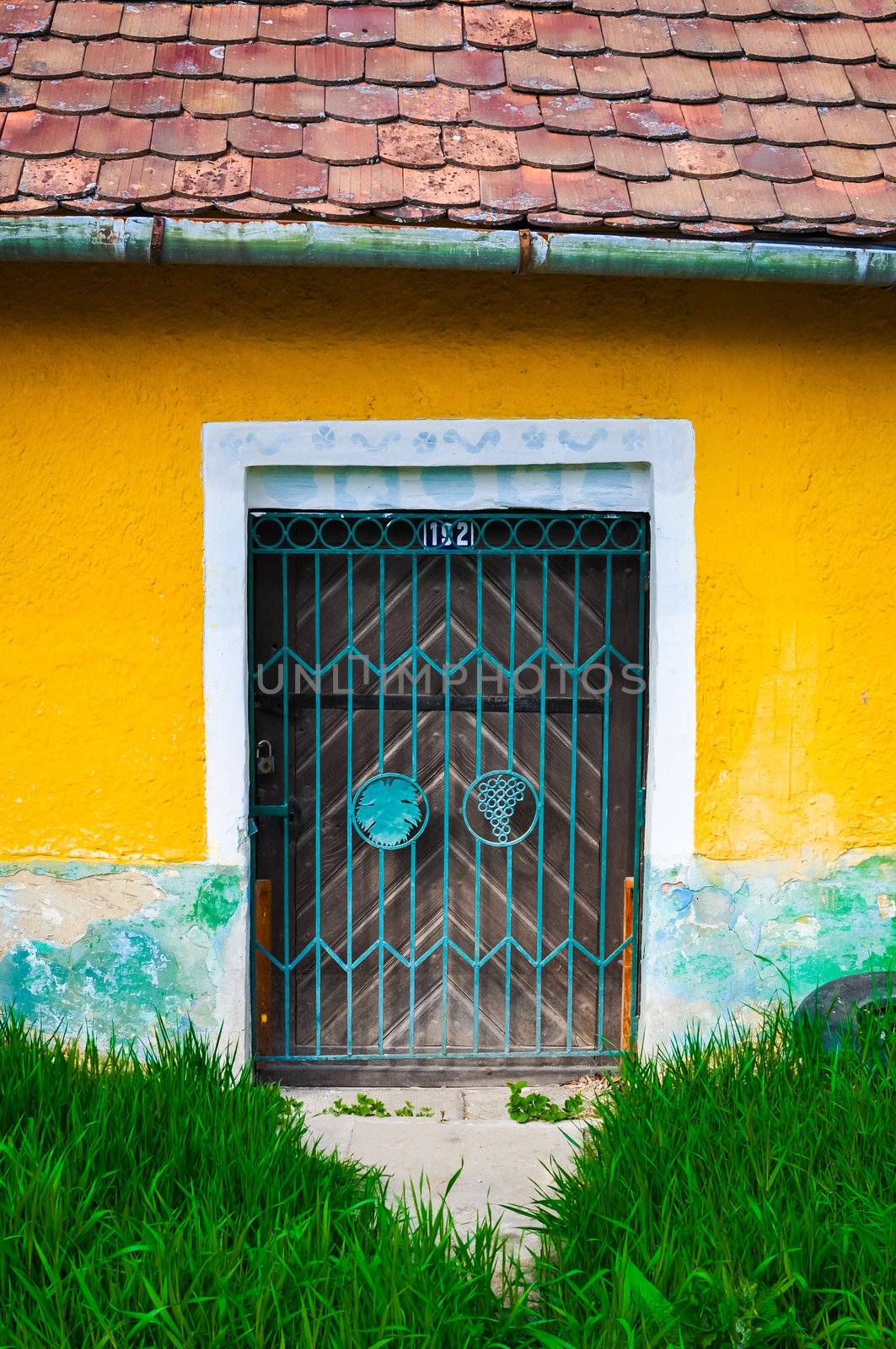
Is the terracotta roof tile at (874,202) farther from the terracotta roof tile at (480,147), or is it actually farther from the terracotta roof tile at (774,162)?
the terracotta roof tile at (480,147)

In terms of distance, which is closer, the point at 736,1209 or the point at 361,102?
the point at 736,1209

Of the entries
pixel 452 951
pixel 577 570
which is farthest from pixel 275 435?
pixel 452 951

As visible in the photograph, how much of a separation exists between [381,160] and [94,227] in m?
0.82

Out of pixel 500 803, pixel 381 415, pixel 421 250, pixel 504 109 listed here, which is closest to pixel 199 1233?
pixel 500 803

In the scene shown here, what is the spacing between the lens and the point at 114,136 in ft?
10.6

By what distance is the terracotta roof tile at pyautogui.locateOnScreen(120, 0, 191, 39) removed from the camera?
11.4ft

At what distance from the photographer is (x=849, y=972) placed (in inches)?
146

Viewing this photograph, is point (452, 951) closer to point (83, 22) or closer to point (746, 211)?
point (746, 211)

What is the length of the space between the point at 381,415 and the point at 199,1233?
2290mm

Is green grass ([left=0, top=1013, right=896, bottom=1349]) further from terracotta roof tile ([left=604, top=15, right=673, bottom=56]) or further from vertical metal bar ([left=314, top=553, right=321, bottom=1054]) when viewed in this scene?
terracotta roof tile ([left=604, top=15, right=673, bottom=56])

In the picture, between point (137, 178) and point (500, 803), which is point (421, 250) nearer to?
point (137, 178)

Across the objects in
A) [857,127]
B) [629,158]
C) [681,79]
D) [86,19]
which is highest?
[86,19]

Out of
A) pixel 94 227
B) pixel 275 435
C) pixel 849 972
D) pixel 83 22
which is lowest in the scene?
pixel 849 972

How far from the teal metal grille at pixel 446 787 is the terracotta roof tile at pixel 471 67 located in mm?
1307
